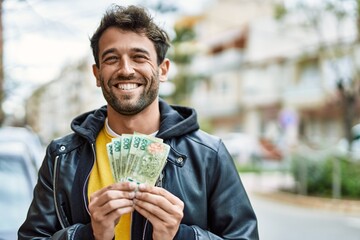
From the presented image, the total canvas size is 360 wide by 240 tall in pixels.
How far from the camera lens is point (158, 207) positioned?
170 centimetres

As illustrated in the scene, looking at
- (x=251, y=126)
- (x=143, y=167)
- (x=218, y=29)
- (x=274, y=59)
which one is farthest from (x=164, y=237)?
(x=218, y=29)

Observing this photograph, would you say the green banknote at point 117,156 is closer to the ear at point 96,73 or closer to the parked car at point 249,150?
the ear at point 96,73

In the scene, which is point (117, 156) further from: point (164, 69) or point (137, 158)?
point (164, 69)

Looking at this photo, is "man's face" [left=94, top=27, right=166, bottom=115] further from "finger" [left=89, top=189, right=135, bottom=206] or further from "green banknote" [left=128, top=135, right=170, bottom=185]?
"finger" [left=89, top=189, right=135, bottom=206]

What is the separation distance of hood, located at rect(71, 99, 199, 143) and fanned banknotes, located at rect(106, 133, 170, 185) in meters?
0.17

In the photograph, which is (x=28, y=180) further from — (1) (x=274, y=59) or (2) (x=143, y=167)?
(1) (x=274, y=59)

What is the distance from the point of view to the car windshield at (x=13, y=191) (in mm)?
4006

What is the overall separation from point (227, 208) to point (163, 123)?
366 mm

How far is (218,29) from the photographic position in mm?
46406

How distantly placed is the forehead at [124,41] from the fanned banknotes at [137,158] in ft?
1.05

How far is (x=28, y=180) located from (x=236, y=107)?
36.6m

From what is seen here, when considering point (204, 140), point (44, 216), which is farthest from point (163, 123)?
point (44, 216)

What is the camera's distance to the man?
193 centimetres

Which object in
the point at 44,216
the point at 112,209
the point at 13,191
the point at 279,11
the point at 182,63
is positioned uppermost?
the point at 279,11
